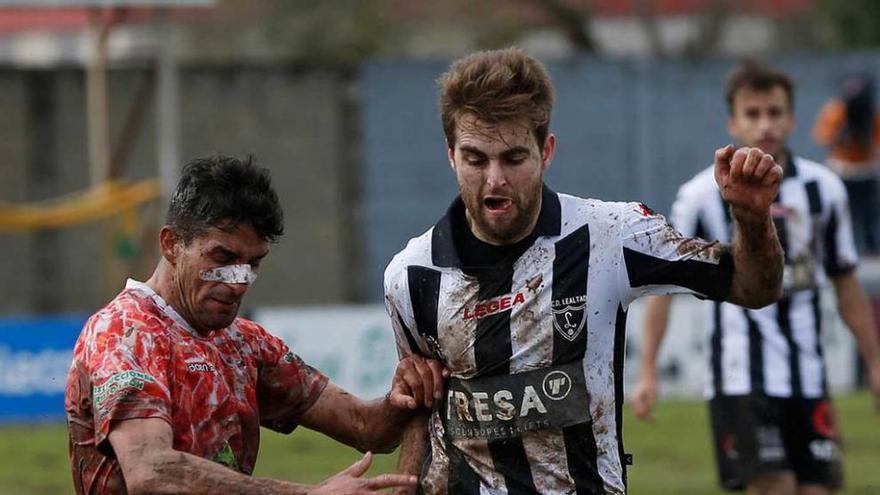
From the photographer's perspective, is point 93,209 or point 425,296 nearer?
point 425,296

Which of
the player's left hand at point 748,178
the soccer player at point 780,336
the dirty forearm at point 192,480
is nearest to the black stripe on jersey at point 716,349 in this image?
the soccer player at point 780,336

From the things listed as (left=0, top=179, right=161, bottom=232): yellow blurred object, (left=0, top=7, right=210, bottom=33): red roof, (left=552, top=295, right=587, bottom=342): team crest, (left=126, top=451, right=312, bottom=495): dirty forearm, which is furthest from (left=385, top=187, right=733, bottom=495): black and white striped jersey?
(left=0, top=7, right=210, bottom=33): red roof

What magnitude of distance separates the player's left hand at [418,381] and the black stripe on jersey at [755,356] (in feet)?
9.45

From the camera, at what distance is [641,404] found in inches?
305

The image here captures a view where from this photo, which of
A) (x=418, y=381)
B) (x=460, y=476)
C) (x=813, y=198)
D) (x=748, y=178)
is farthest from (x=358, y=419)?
(x=813, y=198)

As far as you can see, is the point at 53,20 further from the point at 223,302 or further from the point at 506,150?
the point at 506,150

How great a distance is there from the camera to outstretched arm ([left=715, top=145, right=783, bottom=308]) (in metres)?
4.61

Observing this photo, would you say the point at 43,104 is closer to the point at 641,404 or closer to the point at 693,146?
the point at 693,146

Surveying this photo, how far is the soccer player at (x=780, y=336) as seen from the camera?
298 inches

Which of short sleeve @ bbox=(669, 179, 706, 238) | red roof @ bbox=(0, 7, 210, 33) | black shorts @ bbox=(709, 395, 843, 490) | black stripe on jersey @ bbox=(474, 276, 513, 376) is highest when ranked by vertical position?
red roof @ bbox=(0, 7, 210, 33)

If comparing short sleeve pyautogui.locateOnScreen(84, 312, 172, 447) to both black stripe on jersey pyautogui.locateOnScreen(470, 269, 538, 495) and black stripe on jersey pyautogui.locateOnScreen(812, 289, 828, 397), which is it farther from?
black stripe on jersey pyautogui.locateOnScreen(812, 289, 828, 397)

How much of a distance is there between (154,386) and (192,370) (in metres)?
0.19

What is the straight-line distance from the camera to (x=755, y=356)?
7.71m

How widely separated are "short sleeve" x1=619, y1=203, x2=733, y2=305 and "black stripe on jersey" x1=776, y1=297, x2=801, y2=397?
275cm
